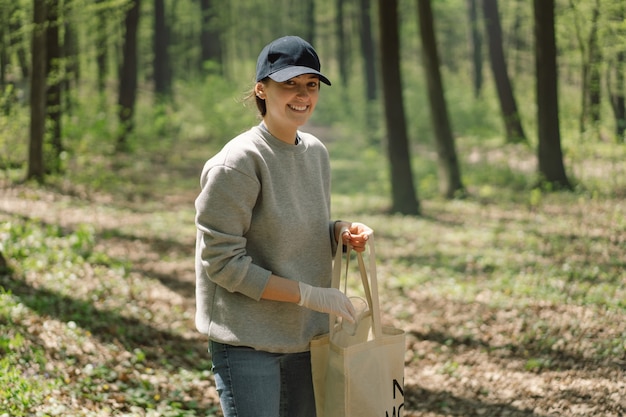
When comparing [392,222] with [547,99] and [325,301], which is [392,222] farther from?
[325,301]

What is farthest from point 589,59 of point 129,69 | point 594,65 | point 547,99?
point 129,69

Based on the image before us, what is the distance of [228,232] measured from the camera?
259cm

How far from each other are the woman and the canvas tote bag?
0.22 ft

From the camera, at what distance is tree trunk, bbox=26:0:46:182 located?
10.6 metres

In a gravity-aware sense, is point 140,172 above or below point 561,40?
below

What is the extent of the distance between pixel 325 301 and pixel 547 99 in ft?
37.5

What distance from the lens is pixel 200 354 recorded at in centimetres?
660

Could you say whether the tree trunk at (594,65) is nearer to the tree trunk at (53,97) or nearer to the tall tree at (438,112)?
the tall tree at (438,112)

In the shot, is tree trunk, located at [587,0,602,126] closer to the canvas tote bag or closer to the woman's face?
the woman's face

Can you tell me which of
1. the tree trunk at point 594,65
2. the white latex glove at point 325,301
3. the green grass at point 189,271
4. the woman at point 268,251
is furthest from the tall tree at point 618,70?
the white latex glove at point 325,301

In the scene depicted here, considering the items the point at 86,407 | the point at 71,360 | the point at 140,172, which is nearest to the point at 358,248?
the point at 86,407

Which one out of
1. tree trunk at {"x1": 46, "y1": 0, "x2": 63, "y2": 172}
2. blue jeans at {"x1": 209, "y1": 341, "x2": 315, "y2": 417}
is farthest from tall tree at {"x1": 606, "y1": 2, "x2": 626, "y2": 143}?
tree trunk at {"x1": 46, "y1": 0, "x2": 63, "y2": 172}

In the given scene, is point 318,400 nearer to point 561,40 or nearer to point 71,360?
point 71,360

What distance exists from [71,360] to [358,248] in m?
3.62
